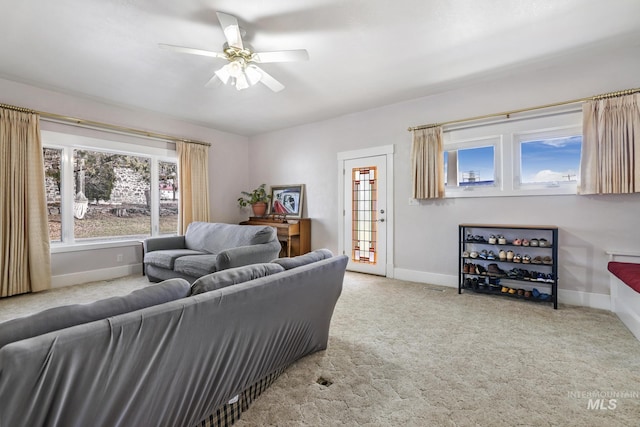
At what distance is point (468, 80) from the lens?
3559 millimetres

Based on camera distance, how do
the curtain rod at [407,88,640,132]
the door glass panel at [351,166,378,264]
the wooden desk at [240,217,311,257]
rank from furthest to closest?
the wooden desk at [240,217,311,257] → the door glass panel at [351,166,378,264] → the curtain rod at [407,88,640,132]

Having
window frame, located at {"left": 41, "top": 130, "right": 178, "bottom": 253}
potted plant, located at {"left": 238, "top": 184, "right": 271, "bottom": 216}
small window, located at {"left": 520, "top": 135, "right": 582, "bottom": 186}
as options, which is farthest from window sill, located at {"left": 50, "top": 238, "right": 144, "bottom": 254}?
small window, located at {"left": 520, "top": 135, "right": 582, "bottom": 186}

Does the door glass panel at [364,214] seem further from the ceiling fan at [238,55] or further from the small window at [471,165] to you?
the ceiling fan at [238,55]

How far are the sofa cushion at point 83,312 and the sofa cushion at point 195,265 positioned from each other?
6.69ft

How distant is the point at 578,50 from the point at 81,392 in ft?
14.5

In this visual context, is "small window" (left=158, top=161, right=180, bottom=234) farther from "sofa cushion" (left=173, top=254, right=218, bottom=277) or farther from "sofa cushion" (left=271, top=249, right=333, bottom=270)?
"sofa cushion" (left=271, top=249, right=333, bottom=270)

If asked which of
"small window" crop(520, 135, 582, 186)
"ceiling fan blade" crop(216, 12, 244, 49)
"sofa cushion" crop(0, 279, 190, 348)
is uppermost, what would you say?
"ceiling fan blade" crop(216, 12, 244, 49)

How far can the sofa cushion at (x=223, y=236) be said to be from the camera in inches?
144

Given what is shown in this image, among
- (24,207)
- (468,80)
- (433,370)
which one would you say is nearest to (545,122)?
(468,80)

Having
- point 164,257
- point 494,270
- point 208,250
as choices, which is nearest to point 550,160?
point 494,270

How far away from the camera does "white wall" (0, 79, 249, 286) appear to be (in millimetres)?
3805

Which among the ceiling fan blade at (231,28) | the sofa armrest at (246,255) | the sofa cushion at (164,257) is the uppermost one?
the ceiling fan blade at (231,28)

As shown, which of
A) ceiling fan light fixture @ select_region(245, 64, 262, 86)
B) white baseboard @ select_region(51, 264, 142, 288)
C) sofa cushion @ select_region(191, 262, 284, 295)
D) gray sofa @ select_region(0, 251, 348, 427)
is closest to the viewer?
gray sofa @ select_region(0, 251, 348, 427)

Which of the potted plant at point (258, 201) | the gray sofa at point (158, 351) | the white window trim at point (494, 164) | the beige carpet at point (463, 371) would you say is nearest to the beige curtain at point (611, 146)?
the white window trim at point (494, 164)
